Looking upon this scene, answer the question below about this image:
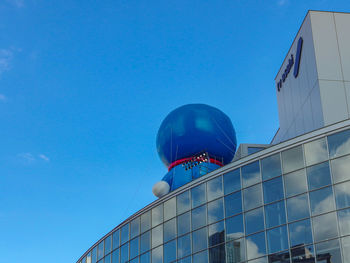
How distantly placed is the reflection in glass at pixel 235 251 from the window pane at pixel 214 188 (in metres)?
2.46

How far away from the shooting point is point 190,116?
35.3 metres

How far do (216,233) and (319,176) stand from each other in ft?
18.4

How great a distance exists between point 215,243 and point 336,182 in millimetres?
6391


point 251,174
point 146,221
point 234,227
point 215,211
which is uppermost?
point 251,174

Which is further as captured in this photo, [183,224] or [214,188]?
[183,224]

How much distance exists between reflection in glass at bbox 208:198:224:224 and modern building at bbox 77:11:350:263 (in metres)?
0.05

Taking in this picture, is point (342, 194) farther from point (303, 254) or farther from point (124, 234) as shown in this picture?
point (124, 234)

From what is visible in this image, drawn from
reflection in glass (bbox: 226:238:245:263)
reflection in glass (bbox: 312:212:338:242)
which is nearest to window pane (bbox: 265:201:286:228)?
reflection in glass (bbox: 312:212:338:242)

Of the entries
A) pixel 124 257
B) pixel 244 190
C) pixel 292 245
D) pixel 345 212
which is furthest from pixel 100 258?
pixel 345 212

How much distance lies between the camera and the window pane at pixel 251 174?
26.2m

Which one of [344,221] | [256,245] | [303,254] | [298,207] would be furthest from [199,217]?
[344,221]

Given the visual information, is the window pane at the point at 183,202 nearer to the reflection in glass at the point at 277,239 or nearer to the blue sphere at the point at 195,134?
the reflection in glass at the point at 277,239

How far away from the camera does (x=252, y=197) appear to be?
25922 millimetres

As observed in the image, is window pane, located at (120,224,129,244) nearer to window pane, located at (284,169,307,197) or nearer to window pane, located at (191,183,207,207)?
window pane, located at (191,183,207,207)
